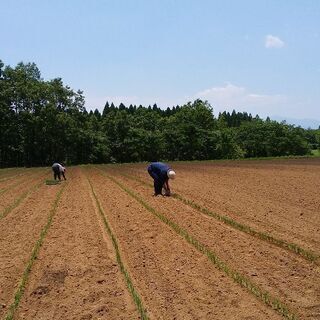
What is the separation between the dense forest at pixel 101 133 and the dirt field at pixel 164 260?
5260 cm

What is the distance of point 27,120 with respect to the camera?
63562mm

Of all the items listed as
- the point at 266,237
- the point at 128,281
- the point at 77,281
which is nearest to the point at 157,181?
the point at 266,237

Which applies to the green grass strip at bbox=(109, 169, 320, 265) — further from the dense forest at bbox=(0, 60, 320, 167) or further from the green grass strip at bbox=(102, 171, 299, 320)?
the dense forest at bbox=(0, 60, 320, 167)

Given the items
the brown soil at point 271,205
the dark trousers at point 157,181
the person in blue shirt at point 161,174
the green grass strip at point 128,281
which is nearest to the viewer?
the green grass strip at point 128,281

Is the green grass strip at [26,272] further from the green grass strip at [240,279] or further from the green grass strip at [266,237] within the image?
the green grass strip at [266,237]

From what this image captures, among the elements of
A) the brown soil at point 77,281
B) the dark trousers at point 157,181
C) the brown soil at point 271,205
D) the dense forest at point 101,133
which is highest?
the dense forest at point 101,133

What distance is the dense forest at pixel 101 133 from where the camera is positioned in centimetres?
6506

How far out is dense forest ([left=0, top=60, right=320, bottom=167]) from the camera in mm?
65062

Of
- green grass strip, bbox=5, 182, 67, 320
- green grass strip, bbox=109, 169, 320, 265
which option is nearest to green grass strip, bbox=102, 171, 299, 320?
green grass strip, bbox=109, 169, 320, 265

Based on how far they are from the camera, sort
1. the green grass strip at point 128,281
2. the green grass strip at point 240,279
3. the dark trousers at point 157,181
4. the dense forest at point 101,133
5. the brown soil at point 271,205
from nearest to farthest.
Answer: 1. the green grass strip at point 240,279
2. the green grass strip at point 128,281
3. the brown soil at point 271,205
4. the dark trousers at point 157,181
5. the dense forest at point 101,133

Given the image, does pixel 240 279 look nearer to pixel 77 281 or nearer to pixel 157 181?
pixel 77 281

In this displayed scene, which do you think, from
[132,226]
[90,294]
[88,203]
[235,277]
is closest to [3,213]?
[88,203]

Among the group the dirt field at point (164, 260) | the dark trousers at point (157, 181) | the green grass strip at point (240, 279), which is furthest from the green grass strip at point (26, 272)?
the dark trousers at point (157, 181)

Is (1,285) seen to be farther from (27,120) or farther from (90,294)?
(27,120)
